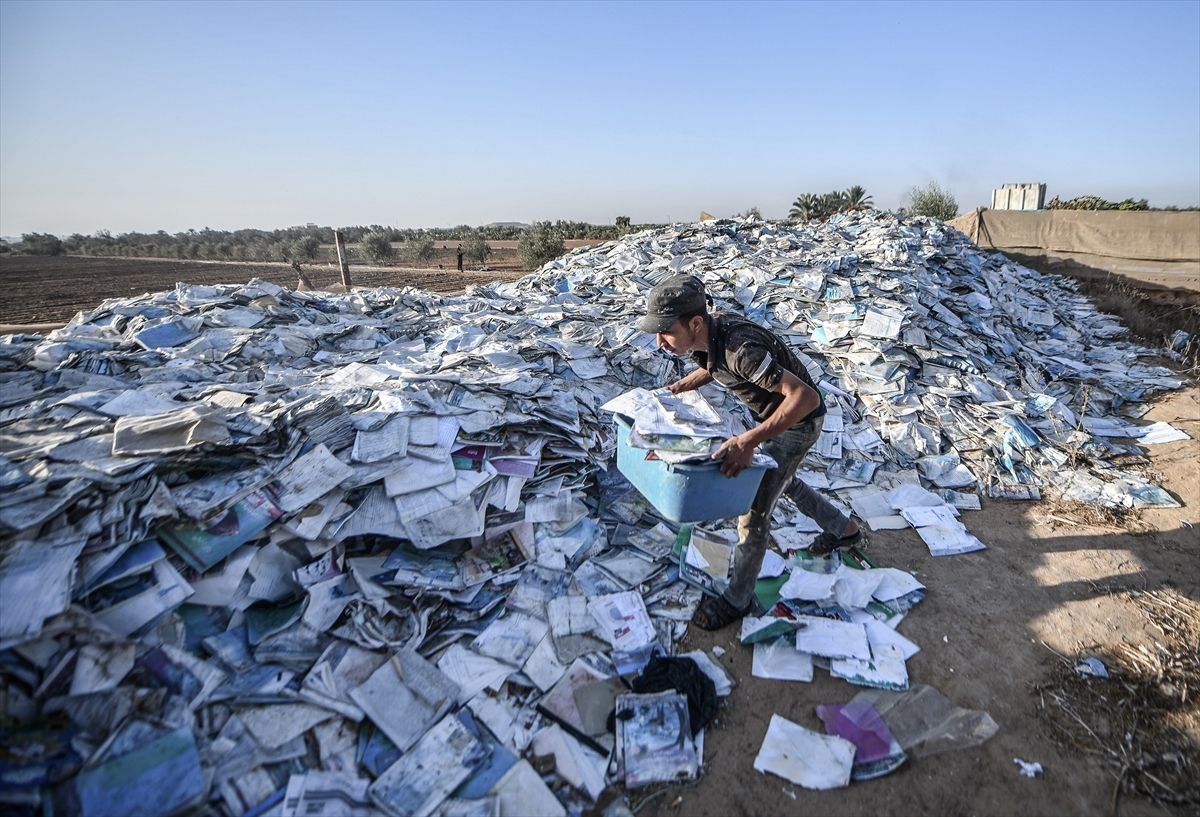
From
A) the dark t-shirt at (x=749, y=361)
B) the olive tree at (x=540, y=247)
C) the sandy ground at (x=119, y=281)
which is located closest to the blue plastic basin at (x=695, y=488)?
the dark t-shirt at (x=749, y=361)

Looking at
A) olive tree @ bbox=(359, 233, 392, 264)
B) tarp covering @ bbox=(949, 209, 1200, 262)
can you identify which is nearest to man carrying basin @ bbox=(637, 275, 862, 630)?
tarp covering @ bbox=(949, 209, 1200, 262)

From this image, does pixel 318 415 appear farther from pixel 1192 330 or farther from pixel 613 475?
pixel 1192 330

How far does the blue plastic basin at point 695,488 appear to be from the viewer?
1.99 meters

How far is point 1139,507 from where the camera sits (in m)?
3.48

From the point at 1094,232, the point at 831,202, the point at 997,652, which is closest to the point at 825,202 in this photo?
the point at 831,202

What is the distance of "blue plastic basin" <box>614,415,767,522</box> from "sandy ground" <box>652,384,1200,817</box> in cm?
73

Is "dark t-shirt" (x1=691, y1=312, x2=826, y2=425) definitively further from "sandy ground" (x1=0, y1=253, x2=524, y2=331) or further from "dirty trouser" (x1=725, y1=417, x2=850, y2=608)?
"sandy ground" (x1=0, y1=253, x2=524, y2=331)

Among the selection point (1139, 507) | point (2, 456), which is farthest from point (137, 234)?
point (1139, 507)

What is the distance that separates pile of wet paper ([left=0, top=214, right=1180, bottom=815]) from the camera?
5.52 feet

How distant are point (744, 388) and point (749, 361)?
0.84ft

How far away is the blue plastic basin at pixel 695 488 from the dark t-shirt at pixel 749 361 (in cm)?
33

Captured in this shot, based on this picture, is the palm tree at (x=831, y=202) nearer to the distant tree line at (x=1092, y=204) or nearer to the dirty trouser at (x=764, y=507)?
the distant tree line at (x=1092, y=204)

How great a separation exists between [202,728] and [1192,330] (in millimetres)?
10845

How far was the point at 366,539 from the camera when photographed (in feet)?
8.18
